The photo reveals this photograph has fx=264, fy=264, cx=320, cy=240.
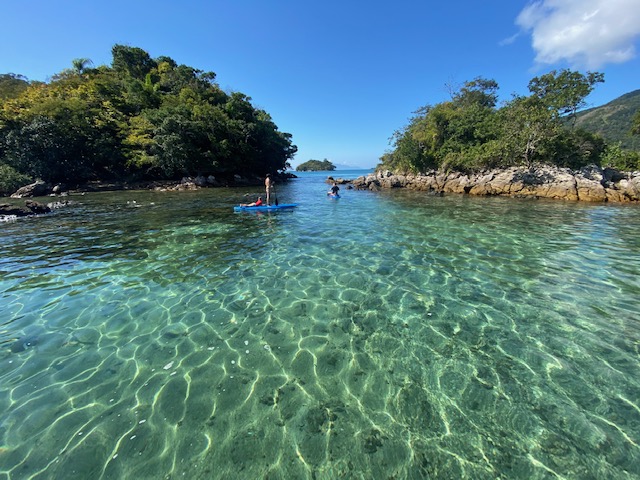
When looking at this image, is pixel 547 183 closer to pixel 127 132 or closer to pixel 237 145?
pixel 237 145

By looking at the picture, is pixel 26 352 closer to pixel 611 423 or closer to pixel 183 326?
pixel 183 326

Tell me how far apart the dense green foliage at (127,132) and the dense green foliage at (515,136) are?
25.5 m

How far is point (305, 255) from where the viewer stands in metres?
9.11

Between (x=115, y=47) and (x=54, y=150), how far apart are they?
41285 millimetres

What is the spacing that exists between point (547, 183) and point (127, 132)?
5074 centimetres

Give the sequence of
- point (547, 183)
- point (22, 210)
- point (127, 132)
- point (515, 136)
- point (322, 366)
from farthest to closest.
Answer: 1. point (127, 132)
2. point (515, 136)
3. point (547, 183)
4. point (22, 210)
5. point (322, 366)

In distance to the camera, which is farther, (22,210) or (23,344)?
(22,210)

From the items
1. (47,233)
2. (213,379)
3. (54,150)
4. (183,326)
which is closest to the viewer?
(213,379)

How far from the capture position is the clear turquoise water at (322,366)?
2766mm

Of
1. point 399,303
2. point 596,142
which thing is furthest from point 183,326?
point 596,142

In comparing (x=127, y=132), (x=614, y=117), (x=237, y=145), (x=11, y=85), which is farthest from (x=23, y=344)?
(x=614, y=117)

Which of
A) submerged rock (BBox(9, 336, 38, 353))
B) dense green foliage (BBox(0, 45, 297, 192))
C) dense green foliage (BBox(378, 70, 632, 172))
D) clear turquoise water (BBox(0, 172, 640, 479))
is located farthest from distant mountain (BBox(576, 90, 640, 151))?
submerged rock (BBox(9, 336, 38, 353))

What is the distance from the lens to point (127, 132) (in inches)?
1471

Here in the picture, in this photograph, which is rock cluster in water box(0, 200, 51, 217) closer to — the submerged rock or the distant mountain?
the submerged rock
